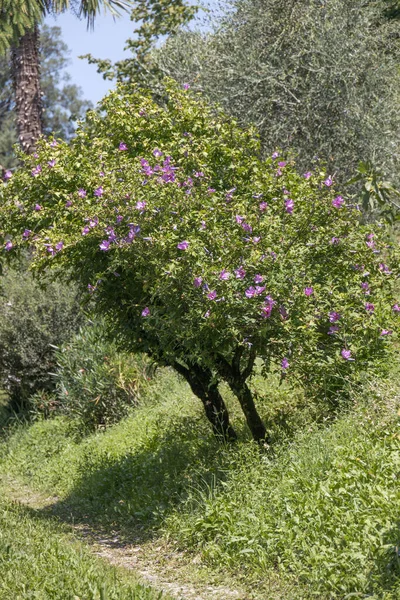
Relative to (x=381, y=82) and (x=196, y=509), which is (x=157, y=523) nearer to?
(x=196, y=509)

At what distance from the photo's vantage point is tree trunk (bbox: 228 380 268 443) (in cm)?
766

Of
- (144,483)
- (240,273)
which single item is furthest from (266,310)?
(144,483)

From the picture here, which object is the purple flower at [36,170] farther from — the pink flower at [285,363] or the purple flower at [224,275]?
the pink flower at [285,363]

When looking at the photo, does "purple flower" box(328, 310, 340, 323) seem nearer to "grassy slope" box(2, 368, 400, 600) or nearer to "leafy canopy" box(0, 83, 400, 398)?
"leafy canopy" box(0, 83, 400, 398)

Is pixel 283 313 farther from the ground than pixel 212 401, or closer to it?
farther from the ground

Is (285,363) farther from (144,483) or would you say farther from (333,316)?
(144,483)

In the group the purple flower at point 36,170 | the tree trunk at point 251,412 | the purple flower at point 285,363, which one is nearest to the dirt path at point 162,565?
the tree trunk at point 251,412

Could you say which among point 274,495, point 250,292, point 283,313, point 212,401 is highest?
point 250,292

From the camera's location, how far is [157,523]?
752 centimetres

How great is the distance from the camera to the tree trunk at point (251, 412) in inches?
302

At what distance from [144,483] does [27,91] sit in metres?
8.74

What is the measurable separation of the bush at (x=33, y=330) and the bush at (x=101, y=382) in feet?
3.44

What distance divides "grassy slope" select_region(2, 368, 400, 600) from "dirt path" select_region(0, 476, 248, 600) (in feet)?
0.44

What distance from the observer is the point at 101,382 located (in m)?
12.1
